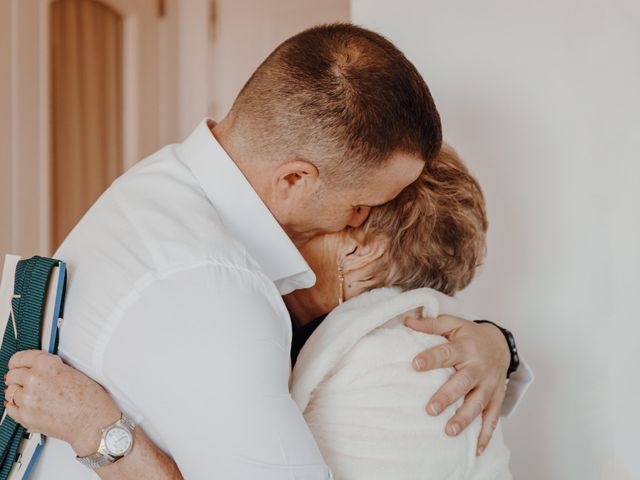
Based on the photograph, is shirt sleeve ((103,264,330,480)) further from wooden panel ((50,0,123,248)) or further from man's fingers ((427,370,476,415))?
wooden panel ((50,0,123,248))

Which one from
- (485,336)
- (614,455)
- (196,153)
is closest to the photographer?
(196,153)

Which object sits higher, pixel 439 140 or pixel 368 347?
pixel 439 140

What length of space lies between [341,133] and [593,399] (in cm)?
93

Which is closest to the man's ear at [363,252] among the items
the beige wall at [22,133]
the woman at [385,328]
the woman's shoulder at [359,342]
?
the woman at [385,328]

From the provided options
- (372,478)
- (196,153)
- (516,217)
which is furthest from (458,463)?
(516,217)

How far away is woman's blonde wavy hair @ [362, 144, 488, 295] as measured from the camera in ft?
4.09

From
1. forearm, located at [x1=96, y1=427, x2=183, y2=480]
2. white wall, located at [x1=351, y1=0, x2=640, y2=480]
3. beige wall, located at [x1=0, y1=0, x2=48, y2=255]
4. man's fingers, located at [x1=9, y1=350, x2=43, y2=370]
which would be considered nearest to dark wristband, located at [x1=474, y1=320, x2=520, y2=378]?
white wall, located at [x1=351, y1=0, x2=640, y2=480]

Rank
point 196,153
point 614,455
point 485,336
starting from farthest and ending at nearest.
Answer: point 614,455
point 485,336
point 196,153

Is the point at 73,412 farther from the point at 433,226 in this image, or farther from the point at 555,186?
the point at 555,186

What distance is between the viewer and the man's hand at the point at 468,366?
3.68 ft

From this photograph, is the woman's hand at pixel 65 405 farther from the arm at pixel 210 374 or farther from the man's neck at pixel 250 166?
the man's neck at pixel 250 166

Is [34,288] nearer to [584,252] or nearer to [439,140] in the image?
[439,140]

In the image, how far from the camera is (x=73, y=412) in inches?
36.7

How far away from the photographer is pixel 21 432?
100 cm
